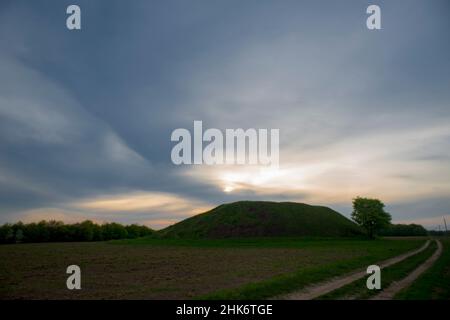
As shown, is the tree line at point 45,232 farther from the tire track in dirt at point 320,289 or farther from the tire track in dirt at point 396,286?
the tire track in dirt at point 396,286

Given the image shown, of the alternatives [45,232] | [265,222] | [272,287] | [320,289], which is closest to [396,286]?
[320,289]

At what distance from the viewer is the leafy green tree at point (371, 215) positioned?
133000mm

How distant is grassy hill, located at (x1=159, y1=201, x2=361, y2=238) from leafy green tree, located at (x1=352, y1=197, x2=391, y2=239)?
5902mm

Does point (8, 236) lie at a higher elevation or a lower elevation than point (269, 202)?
lower

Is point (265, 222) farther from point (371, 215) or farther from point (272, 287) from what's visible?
point (272, 287)

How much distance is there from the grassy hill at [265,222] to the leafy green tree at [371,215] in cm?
590

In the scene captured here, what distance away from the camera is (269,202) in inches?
6683

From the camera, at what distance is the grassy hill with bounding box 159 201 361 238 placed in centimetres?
13312

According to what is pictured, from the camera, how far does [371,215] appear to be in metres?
134

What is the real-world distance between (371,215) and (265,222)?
4336 centimetres
